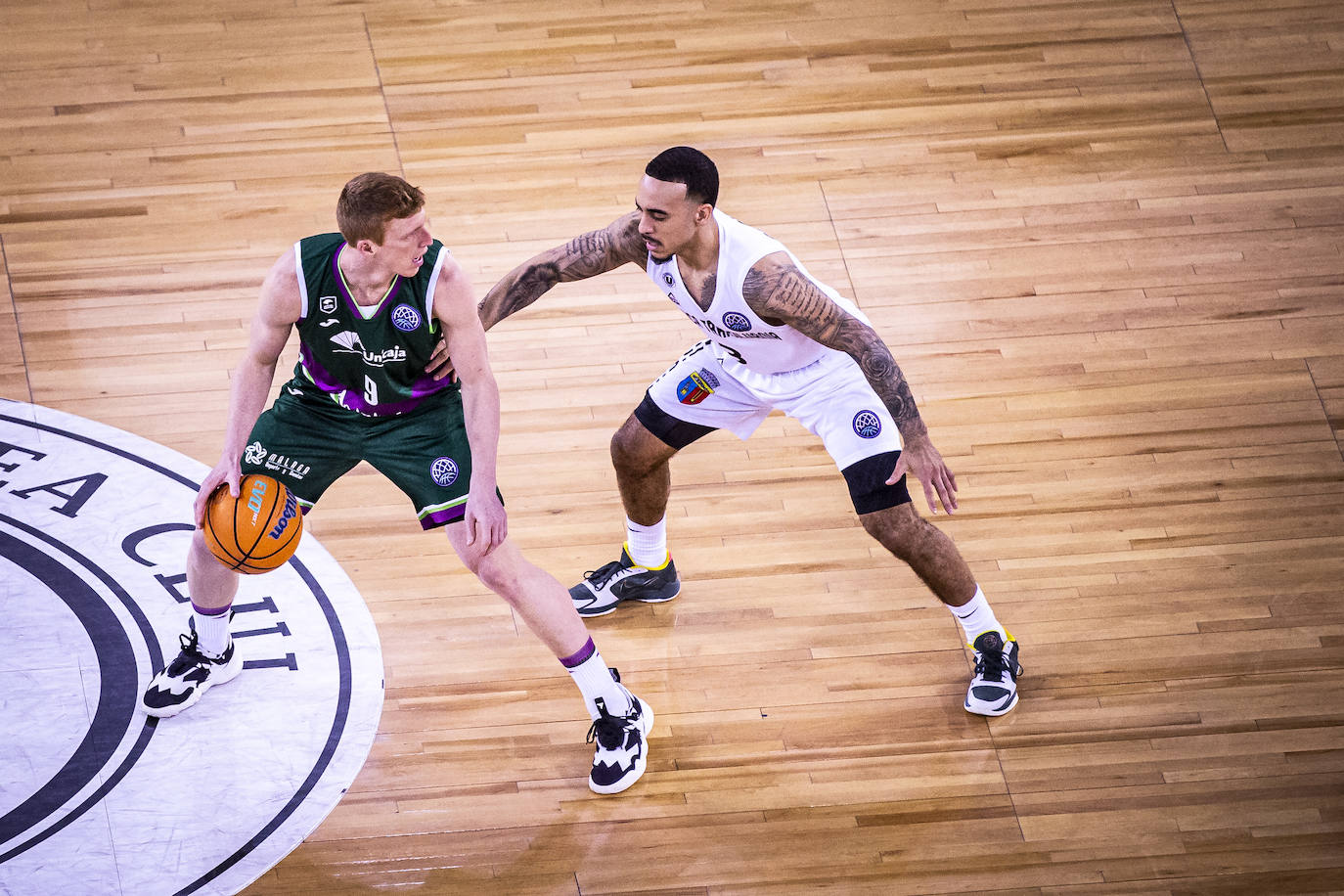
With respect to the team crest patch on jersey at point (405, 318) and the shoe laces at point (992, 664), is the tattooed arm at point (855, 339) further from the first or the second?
the team crest patch on jersey at point (405, 318)

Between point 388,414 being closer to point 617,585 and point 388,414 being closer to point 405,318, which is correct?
point 405,318

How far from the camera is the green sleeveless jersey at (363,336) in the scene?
3.44 meters

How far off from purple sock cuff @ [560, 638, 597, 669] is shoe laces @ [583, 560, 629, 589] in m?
0.67

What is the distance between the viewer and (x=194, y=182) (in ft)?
18.5

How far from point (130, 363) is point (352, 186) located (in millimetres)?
2151

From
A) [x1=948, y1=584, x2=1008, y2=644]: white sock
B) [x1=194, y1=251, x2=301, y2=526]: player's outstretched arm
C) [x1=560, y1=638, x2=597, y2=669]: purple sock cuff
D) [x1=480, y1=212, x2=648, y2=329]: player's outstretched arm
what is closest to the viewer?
[x1=194, y1=251, x2=301, y2=526]: player's outstretched arm

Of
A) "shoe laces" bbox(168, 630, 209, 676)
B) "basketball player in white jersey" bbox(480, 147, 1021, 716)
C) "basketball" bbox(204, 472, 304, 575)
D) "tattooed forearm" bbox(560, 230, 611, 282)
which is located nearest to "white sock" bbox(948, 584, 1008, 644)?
"basketball player in white jersey" bbox(480, 147, 1021, 716)

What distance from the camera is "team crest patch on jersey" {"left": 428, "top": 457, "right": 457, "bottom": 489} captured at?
143 inches

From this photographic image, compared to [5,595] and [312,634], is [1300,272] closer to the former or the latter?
[312,634]

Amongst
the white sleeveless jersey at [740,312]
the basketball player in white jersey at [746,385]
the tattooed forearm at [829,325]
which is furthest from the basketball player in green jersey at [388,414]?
the tattooed forearm at [829,325]

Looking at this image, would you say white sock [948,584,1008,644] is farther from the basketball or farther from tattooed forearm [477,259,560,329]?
the basketball

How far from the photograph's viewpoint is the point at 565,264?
4023 millimetres

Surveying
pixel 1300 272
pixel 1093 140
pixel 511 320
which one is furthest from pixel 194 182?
pixel 1300 272

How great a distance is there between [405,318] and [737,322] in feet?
3.19
